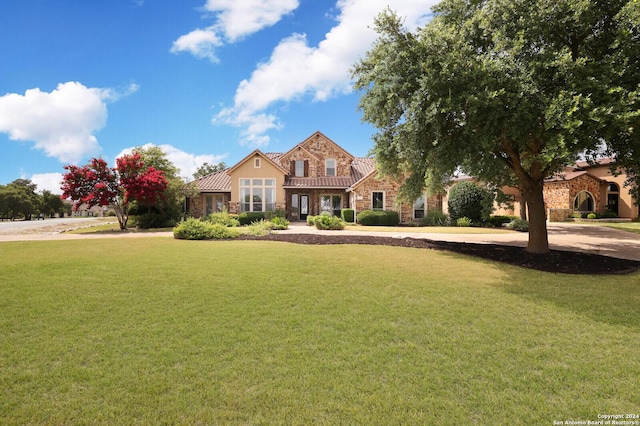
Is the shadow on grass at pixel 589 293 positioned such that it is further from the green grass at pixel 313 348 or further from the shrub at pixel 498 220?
the shrub at pixel 498 220

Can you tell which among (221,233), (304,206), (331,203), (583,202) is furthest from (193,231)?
(583,202)

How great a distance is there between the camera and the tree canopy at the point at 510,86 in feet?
26.0

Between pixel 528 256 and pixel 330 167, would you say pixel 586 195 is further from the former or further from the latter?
pixel 528 256

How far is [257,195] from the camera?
94.1ft

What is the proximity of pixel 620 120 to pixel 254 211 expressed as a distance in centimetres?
2451

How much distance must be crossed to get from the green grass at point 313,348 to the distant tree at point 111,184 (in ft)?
49.4

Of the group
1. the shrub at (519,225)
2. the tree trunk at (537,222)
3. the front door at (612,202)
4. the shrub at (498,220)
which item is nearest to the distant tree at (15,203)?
the shrub at (498,220)

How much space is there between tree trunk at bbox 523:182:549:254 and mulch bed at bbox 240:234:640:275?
1.04 ft

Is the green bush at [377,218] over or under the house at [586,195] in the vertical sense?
under

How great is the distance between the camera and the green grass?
3.01m

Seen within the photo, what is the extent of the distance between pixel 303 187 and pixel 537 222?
19122mm

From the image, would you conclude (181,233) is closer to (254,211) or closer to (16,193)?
(254,211)

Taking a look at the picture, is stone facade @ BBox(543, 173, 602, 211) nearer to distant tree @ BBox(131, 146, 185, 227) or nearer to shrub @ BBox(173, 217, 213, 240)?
shrub @ BBox(173, 217, 213, 240)

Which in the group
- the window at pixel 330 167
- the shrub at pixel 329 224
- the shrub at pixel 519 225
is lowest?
the shrub at pixel 519 225
